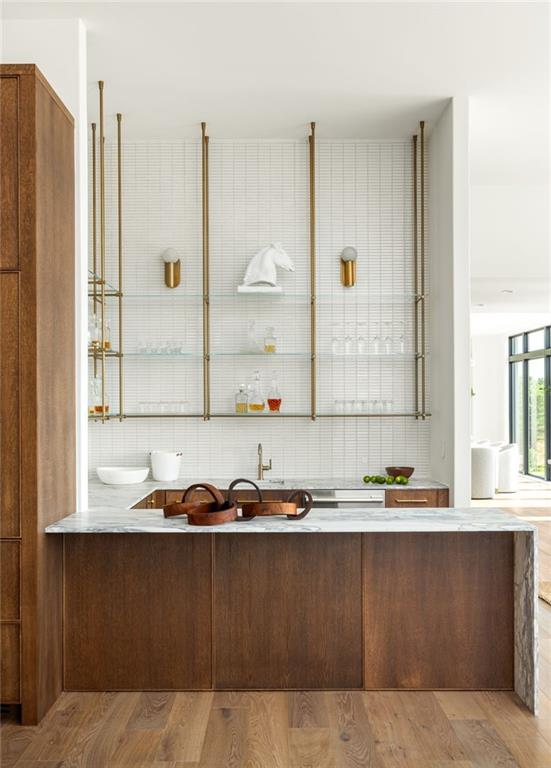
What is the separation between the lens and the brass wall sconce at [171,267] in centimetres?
506

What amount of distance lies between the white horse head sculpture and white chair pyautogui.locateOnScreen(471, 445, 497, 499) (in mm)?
5269

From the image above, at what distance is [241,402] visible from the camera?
507cm

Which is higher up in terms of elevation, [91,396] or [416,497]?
[91,396]

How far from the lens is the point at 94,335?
460cm

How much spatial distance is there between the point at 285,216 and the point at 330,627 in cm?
295

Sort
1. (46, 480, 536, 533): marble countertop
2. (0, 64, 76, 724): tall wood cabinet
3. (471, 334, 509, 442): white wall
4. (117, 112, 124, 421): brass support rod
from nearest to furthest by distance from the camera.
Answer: (0, 64, 76, 724): tall wood cabinet, (46, 480, 536, 533): marble countertop, (117, 112, 124, 421): brass support rod, (471, 334, 509, 442): white wall

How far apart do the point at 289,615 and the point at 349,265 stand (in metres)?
2.63

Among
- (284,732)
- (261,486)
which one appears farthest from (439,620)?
(261,486)

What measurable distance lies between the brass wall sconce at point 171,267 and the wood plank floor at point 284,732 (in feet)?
9.07

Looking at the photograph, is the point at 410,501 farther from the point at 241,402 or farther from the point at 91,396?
the point at 91,396

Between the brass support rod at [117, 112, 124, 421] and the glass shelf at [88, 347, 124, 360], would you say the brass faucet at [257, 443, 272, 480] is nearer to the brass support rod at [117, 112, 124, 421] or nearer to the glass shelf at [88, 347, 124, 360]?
the brass support rod at [117, 112, 124, 421]

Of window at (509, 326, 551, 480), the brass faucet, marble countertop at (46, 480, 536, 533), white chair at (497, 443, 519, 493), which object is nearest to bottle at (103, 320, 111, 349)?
the brass faucet

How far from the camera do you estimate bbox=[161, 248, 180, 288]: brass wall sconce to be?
5.06 metres

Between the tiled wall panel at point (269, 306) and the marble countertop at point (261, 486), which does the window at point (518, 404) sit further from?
the marble countertop at point (261, 486)
